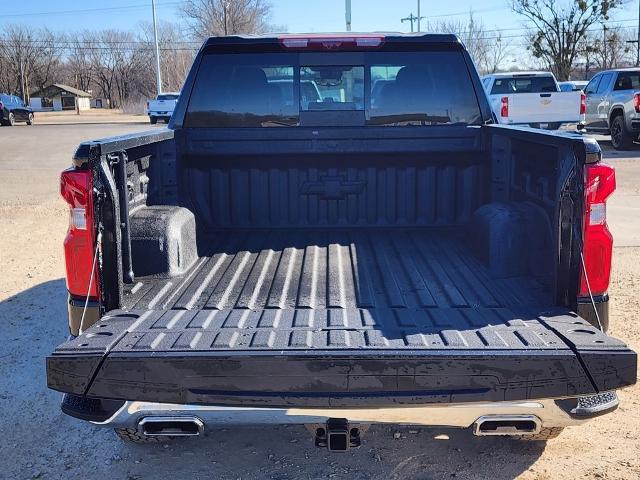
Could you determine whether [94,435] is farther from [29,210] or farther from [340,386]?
[29,210]

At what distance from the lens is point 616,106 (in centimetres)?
1730

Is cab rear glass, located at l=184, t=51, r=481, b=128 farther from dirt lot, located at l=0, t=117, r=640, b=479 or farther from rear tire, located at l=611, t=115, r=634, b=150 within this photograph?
rear tire, located at l=611, t=115, r=634, b=150

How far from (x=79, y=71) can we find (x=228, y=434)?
4351 inches

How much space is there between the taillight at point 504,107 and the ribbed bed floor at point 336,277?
1312cm

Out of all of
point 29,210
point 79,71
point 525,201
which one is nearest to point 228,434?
point 525,201

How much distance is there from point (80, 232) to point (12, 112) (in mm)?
40520

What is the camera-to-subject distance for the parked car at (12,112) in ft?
125

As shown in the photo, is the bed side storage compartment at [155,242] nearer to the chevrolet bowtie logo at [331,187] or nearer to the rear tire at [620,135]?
the chevrolet bowtie logo at [331,187]

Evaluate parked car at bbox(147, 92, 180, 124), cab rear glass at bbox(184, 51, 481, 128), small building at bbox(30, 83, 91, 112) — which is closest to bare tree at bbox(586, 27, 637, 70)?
parked car at bbox(147, 92, 180, 124)

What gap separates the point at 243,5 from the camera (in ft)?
157

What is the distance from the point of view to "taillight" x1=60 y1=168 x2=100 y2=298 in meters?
2.87

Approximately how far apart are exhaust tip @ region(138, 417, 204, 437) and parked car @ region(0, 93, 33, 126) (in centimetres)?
3938

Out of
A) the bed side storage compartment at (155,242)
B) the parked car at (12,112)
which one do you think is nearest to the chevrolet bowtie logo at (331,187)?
the bed side storage compartment at (155,242)

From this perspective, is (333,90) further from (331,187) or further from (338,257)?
(338,257)
